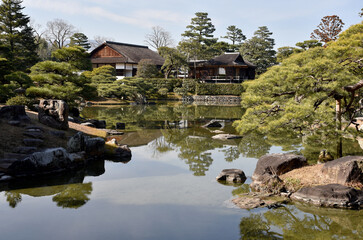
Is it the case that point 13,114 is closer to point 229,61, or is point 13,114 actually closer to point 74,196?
point 74,196

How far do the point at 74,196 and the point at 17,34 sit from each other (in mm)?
33563

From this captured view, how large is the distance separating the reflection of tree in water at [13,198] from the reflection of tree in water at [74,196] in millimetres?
973

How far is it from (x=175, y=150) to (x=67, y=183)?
21.1 ft

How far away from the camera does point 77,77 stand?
2016 centimetres

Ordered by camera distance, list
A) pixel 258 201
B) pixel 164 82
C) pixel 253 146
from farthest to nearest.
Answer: pixel 164 82
pixel 253 146
pixel 258 201

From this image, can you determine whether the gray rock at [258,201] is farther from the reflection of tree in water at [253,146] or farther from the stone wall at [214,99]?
the stone wall at [214,99]

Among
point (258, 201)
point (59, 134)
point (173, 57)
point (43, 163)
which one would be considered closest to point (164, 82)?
point (173, 57)

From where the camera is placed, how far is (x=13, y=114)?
14.2m

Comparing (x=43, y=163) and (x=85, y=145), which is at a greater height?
(x=85, y=145)

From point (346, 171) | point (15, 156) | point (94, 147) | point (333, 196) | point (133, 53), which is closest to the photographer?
point (333, 196)

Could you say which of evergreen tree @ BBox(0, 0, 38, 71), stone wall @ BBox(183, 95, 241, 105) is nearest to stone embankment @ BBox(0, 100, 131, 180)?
evergreen tree @ BBox(0, 0, 38, 71)

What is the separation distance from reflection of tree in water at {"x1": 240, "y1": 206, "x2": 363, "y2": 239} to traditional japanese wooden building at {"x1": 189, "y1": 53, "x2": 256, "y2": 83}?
134ft

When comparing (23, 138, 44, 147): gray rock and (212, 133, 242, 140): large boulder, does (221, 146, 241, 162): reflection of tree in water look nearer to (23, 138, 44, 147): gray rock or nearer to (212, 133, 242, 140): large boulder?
(212, 133, 242, 140): large boulder

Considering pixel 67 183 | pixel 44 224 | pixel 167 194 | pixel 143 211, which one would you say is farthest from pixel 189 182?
pixel 44 224
